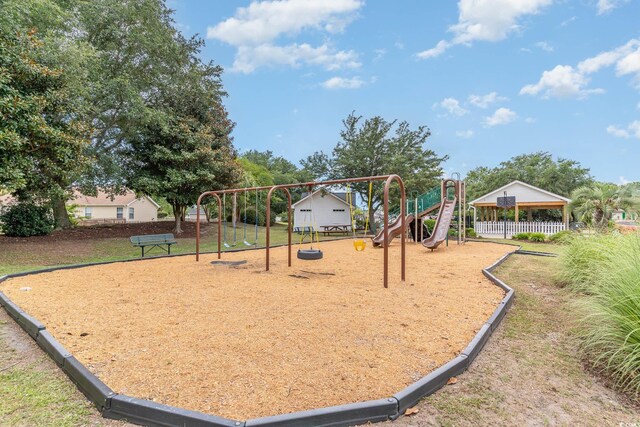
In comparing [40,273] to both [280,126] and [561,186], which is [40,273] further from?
[561,186]

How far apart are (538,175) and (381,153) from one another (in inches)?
789

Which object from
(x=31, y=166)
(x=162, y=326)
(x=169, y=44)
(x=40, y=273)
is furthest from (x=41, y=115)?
(x=162, y=326)

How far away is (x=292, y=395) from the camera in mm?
2580

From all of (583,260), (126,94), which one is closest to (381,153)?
(126,94)

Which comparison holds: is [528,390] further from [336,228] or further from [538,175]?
[538,175]

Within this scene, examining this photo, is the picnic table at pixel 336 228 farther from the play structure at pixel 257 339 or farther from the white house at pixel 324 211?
the play structure at pixel 257 339

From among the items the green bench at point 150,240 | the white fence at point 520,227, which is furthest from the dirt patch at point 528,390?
the white fence at point 520,227

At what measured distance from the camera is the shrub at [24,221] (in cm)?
1448

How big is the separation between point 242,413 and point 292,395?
407 mm

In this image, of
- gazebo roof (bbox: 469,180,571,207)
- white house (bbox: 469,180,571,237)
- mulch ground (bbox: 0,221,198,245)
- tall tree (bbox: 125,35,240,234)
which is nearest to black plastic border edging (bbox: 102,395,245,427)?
tall tree (bbox: 125,35,240,234)

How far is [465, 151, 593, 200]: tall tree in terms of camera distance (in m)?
32.2

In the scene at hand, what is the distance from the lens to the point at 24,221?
47.9 ft

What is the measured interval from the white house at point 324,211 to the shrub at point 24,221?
16.2 m

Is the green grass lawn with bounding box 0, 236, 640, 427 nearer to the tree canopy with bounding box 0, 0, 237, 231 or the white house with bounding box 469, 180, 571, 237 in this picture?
the tree canopy with bounding box 0, 0, 237, 231
